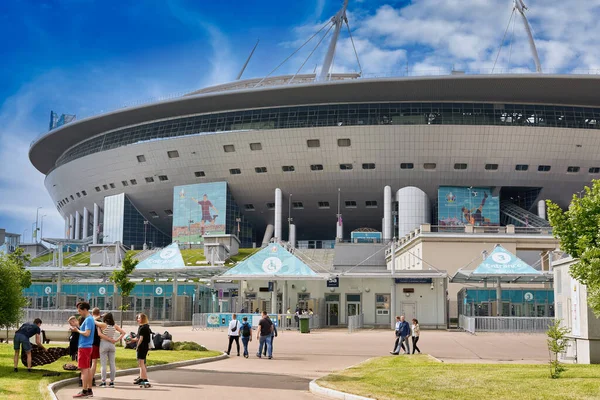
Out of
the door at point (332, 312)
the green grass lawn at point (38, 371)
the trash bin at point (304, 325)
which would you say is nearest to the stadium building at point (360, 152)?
the door at point (332, 312)

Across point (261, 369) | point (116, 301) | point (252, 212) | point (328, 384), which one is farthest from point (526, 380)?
point (252, 212)

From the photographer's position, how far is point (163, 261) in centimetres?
4981

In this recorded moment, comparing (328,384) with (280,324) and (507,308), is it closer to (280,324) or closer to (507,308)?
(280,324)

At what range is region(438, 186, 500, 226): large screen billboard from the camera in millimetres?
85688

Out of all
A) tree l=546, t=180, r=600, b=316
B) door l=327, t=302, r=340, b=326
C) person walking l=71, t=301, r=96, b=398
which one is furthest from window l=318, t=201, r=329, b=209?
person walking l=71, t=301, r=96, b=398

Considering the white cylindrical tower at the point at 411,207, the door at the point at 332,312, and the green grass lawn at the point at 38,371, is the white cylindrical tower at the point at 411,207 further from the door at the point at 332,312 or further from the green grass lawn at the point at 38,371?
the green grass lawn at the point at 38,371

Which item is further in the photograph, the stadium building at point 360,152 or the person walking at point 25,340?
the stadium building at point 360,152

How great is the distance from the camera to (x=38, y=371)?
17.6 m

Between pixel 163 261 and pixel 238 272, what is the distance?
6580mm

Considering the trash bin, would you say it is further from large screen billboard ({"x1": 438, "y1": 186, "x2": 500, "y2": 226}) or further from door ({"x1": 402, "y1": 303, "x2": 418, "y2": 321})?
large screen billboard ({"x1": 438, "y1": 186, "x2": 500, "y2": 226})

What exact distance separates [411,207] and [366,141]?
9.30 m

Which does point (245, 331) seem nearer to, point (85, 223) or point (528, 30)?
point (528, 30)

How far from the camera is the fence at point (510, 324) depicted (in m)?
42.4

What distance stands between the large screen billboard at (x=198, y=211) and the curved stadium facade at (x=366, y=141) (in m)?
1.36
